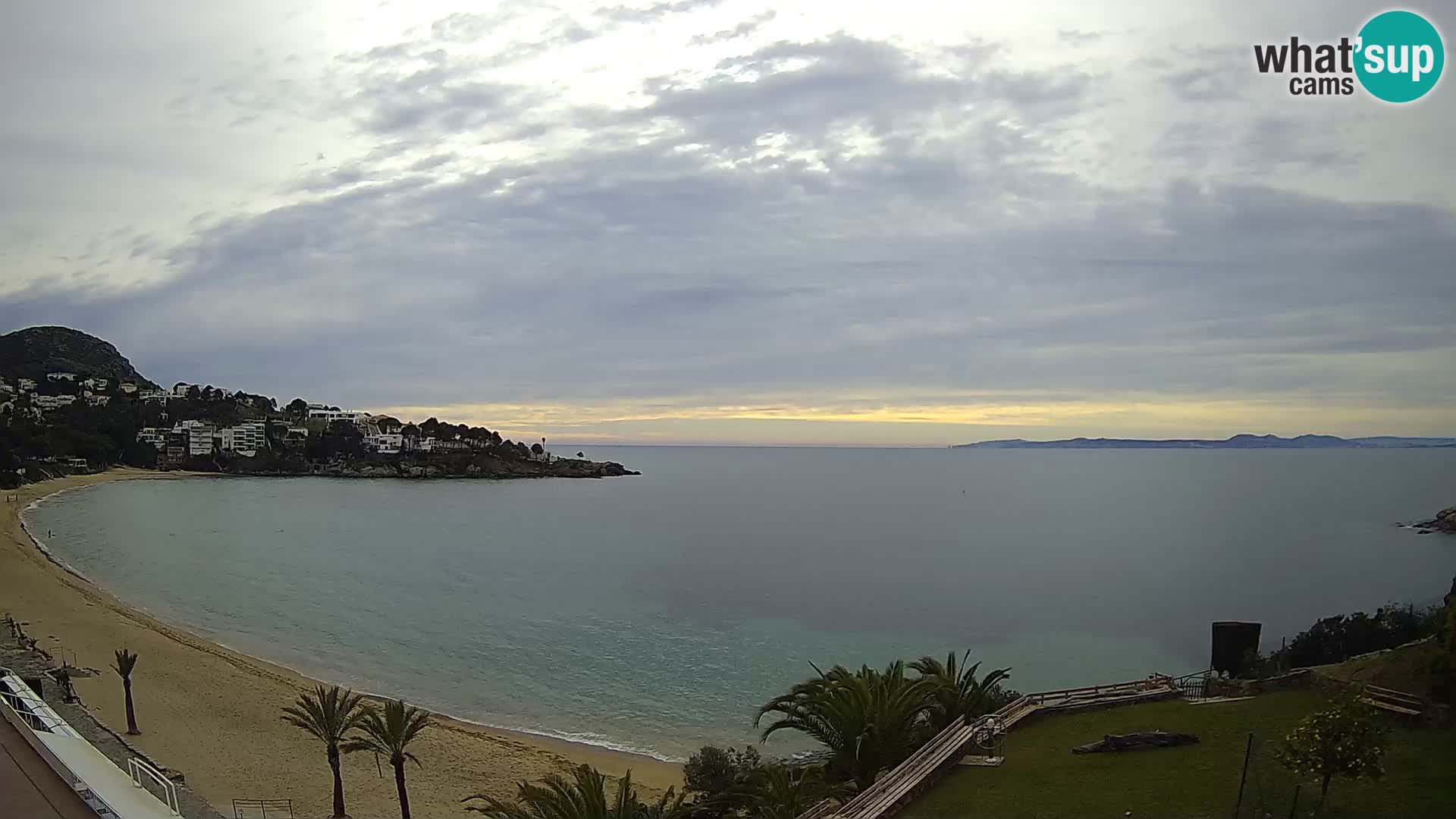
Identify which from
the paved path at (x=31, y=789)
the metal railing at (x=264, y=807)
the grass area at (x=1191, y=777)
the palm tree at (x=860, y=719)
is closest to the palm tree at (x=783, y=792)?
the palm tree at (x=860, y=719)

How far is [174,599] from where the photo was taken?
47.2 metres

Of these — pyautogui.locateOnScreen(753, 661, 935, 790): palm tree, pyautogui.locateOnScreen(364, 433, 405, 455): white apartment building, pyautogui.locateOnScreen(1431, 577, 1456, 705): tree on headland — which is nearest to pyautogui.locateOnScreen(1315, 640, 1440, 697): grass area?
pyautogui.locateOnScreen(1431, 577, 1456, 705): tree on headland

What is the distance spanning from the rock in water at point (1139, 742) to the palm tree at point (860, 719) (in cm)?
297

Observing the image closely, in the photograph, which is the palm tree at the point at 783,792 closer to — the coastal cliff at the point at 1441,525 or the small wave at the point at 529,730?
the small wave at the point at 529,730

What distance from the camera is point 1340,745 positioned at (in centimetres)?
927

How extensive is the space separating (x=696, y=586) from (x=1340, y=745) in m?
43.9

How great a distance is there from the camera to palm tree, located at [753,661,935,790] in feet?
51.4

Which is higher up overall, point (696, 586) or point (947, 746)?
point (947, 746)

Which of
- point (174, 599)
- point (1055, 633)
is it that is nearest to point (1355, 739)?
point (1055, 633)

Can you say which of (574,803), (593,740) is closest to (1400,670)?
(574,803)

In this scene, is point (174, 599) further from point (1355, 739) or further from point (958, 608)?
point (1355, 739)

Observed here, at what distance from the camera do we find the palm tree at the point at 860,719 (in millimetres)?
15680

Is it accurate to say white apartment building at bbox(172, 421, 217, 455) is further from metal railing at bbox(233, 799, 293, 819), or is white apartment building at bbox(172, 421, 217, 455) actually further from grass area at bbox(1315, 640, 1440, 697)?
grass area at bbox(1315, 640, 1440, 697)

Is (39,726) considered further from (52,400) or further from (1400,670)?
(52,400)
